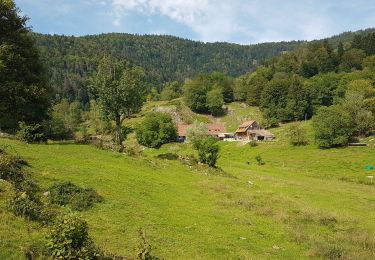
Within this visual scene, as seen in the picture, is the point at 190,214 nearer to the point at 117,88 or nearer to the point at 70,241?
the point at 70,241

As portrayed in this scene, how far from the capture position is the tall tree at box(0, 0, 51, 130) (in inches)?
1544

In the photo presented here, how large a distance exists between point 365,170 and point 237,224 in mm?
68805

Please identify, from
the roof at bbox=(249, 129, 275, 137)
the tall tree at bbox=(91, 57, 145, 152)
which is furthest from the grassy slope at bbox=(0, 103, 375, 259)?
the roof at bbox=(249, 129, 275, 137)

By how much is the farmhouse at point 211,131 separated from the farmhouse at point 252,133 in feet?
28.8

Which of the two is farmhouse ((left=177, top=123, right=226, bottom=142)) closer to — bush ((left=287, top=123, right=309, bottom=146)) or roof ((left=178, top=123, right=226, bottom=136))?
roof ((left=178, top=123, right=226, bottom=136))

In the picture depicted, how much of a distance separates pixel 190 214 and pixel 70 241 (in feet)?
42.2

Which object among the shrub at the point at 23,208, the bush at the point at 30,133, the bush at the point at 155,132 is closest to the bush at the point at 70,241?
the shrub at the point at 23,208

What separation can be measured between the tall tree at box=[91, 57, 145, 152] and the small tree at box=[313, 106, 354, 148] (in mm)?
71349

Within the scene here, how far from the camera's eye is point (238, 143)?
129375 mm

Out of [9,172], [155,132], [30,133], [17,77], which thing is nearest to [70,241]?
[9,172]

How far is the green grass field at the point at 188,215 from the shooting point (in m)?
18.2

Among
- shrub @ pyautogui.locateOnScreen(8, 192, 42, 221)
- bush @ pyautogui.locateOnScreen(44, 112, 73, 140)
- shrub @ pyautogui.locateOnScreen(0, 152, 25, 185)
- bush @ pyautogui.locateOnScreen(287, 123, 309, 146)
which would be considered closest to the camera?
shrub @ pyautogui.locateOnScreen(8, 192, 42, 221)

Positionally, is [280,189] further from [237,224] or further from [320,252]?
[320,252]

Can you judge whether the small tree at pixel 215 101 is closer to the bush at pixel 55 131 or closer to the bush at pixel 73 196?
the bush at pixel 55 131
